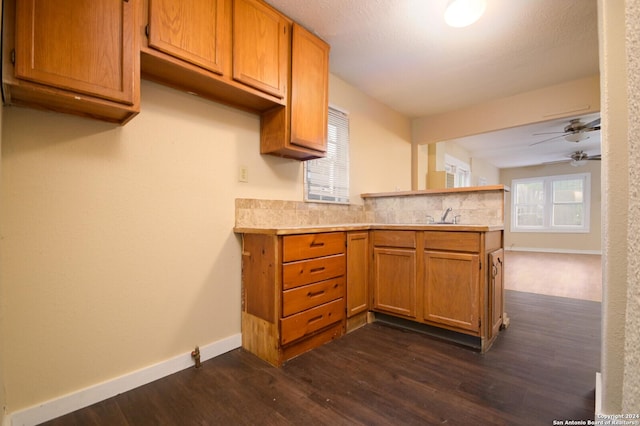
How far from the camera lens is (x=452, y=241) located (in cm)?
218

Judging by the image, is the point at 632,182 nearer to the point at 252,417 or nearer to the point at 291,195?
the point at 252,417

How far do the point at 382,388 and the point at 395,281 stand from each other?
986 millimetres

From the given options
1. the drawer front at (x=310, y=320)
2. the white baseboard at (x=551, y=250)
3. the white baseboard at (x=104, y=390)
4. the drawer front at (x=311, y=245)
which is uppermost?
the drawer front at (x=311, y=245)

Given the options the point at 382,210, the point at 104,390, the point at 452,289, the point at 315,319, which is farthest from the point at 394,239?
the point at 104,390

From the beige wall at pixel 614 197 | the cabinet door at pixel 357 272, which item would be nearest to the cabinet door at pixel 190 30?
the cabinet door at pixel 357 272

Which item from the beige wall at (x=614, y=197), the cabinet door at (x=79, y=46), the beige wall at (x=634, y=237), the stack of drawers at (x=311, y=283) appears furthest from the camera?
the stack of drawers at (x=311, y=283)

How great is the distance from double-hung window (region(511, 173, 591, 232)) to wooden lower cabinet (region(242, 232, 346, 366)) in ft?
28.2

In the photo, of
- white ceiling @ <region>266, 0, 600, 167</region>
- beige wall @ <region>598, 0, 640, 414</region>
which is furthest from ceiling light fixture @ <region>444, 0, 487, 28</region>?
beige wall @ <region>598, 0, 640, 414</region>

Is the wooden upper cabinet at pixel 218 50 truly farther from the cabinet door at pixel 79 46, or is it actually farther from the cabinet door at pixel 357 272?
the cabinet door at pixel 357 272

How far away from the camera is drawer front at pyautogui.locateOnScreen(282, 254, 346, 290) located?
1.88m

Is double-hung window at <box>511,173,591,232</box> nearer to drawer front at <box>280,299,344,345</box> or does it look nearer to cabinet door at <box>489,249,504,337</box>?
cabinet door at <box>489,249,504,337</box>

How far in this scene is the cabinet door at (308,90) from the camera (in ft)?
6.98

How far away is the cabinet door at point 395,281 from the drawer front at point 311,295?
0.44 meters

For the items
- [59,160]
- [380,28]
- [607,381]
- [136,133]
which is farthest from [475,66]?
[59,160]
